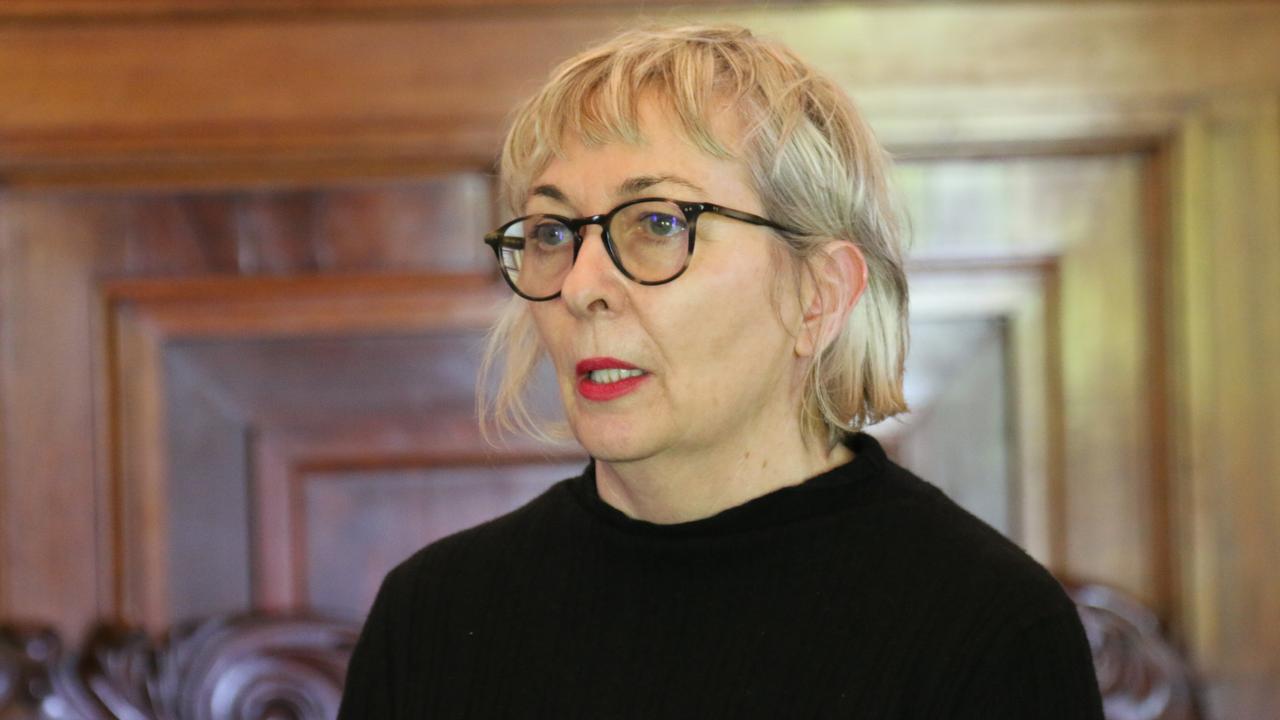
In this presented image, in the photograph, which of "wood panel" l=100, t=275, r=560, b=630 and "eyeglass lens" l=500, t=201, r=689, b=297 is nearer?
"eyeglass lens" l=500, t=201, r=689, b=297

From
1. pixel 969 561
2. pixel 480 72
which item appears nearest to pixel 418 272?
pixel 480 72

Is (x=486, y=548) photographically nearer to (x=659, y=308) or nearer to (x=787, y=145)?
(x=659, y=308)

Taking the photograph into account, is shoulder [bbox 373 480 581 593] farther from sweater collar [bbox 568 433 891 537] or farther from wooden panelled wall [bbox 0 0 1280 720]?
wooden panelled wall [bbox 0 0 1280 720]

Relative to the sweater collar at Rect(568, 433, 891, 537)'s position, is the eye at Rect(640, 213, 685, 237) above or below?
above

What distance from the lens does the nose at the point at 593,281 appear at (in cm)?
110

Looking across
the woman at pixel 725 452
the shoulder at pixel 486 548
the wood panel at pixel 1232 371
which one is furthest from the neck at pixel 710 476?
the wood panel at pixel 1232 371

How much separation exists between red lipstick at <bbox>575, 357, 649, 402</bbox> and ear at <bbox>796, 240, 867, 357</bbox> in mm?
160

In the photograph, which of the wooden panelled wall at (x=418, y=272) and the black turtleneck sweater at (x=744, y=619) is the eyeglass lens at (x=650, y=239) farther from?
the wooden panelled wall at (x=418, y=272)

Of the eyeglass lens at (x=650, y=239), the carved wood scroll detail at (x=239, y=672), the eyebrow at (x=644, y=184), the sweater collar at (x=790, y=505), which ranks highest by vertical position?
the eyebrow at (x=644, y=184)

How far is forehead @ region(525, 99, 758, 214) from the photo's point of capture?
1099 mm

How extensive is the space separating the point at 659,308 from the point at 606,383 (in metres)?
0.07

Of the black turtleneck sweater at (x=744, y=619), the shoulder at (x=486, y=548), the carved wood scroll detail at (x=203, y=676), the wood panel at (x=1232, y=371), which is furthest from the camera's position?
the wood panel at (x=1232, y=371)

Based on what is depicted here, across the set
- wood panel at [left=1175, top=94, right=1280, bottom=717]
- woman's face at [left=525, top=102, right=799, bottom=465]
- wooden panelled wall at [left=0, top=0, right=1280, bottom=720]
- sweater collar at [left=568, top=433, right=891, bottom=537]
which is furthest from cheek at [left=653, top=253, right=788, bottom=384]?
wood panel at [left=1175, top=94, right=1280, bottom=717]

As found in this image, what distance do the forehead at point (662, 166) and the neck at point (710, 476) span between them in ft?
0.68
